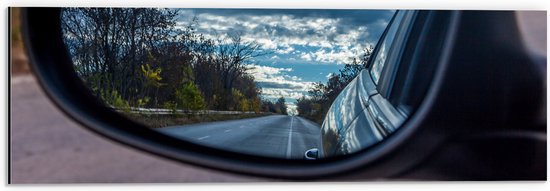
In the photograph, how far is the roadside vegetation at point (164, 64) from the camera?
4629mm

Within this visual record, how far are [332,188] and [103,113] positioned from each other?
1698mm

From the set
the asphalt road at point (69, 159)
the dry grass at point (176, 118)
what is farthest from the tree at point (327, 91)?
the asphalt road at point (69, 159)

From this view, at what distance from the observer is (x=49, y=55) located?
12.9 feet

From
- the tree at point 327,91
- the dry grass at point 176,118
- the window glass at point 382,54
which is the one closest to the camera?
the window glass at point 382,54

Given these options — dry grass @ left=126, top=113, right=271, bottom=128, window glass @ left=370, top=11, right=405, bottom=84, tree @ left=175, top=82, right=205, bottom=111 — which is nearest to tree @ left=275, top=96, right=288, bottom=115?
dry grass @ left=126, top=113, right=271, bottom=128

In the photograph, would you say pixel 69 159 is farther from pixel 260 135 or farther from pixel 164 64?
pixel 260 135

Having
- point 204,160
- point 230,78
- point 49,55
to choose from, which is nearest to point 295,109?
point 230,78

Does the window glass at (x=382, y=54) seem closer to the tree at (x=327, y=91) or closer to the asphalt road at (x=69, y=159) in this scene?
the tree at (x=327, y=91)

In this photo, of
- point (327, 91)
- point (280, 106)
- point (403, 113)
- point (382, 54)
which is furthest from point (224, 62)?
point (403, 113)

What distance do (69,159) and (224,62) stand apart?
1.38 metres

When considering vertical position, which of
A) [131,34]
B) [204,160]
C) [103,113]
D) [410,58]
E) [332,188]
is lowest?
[332,188]

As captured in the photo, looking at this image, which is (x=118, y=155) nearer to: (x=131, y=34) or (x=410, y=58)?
(x=131, y=34)

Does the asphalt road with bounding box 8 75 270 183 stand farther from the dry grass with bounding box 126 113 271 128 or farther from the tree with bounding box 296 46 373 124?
the tree with bounding box 296 46 373 124

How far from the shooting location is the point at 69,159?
4.56 metres
